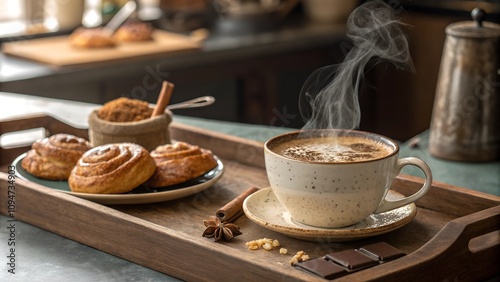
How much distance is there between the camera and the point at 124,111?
1.67 metres

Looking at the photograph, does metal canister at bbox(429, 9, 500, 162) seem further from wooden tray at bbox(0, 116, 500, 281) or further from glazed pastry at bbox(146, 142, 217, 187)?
glazed pastry at bbox(146, 142, 217, 187)

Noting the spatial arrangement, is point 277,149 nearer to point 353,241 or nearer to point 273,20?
point 353,241

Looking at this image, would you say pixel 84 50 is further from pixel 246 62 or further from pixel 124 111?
pixel 124 111

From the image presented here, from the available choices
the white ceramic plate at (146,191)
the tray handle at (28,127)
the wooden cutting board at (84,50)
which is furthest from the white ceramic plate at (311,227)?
the wooden cutting board at (84,50)

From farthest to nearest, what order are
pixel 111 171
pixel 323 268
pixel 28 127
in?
pixel 28 127 < pixel 111 171 < pixel 323 268

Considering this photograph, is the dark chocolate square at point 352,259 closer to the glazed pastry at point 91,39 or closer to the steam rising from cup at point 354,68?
the steam rising from cup at point 354,68

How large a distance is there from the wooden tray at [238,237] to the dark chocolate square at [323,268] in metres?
0.02

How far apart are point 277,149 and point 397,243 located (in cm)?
25

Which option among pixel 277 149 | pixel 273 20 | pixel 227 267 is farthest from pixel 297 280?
pixel 273 20

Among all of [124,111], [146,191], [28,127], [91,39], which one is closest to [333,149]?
[146,191]

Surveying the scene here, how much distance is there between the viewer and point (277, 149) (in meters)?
1.38

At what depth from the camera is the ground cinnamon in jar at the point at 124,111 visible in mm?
1667

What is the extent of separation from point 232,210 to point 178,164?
17 centimetres

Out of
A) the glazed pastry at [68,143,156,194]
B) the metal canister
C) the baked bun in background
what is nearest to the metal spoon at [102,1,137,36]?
the baked bun in background
